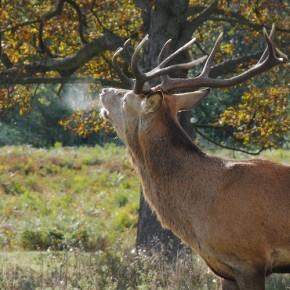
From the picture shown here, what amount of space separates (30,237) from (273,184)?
354 inches

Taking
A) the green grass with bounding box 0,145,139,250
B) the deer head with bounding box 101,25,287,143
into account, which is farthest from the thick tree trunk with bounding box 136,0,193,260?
the deer head with bounding box 101,25,287,143

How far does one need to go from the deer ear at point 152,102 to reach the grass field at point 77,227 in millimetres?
1777

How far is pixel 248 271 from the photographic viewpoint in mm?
7492

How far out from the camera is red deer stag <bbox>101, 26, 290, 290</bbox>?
24.8 feet

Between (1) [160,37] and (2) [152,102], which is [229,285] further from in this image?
(1) [160,37]

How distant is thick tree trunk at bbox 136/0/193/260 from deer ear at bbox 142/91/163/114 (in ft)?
12.9

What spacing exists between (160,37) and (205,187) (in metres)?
4.63

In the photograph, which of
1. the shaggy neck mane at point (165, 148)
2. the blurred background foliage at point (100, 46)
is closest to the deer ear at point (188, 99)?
the shaggy neck mane at point (165, 148)

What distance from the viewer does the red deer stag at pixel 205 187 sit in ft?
24.8

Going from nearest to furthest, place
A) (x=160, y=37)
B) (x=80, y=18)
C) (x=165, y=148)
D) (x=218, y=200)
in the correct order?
1. (x=218, y=200)
2. (x=165, y=148)
3. (x=160, y=37)
4. (x=80, y=18)

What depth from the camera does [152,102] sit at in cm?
816

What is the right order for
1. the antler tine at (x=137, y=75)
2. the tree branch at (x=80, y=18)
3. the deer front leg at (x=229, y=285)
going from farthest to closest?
the tree branch at (x=80, y=18), the antler tine at (x=137, y=75), the deer front leg at (x=229, y=285)

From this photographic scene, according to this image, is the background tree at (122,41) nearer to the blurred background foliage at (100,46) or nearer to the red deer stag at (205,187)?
the blurred background foliage at (100,46)

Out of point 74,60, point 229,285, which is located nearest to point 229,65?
point 74,60
